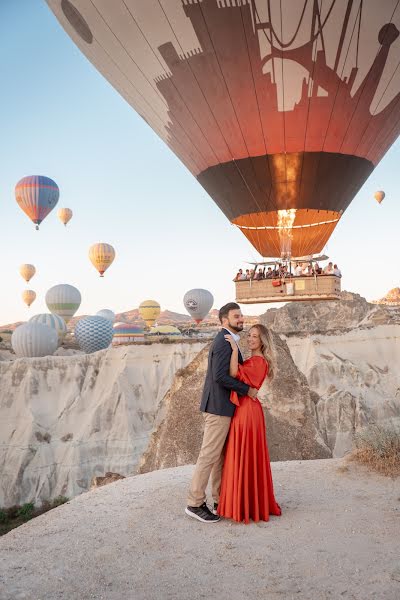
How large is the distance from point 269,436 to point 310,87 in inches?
371

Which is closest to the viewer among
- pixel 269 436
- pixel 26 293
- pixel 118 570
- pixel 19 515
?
pixel 118 570

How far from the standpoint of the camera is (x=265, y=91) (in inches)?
573

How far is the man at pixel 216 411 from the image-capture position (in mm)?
4863

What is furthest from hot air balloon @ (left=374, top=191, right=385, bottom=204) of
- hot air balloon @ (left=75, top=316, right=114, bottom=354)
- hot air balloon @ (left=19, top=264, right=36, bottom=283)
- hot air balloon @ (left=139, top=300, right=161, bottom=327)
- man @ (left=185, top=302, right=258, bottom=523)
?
man @ (left=185, top=302, right=258, bottom=523)

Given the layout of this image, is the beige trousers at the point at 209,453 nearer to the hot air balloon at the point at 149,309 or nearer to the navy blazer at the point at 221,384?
the navy blazer at the point at 221,384

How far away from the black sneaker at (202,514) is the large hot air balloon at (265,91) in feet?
38.5

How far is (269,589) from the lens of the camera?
3.60 m

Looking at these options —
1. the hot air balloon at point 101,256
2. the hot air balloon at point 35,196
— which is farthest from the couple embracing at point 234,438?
the hot air balloon at point 101,256

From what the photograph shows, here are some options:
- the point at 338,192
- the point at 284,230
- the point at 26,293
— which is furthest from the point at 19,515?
the point at 26,293

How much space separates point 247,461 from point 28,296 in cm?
7286

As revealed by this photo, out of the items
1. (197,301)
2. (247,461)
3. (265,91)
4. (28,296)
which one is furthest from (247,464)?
(28,296)

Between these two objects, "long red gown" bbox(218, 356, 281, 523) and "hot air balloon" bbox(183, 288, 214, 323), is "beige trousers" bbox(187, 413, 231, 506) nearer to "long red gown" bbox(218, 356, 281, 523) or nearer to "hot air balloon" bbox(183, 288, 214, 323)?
"long red gown" bbox(218, 356, 281, 523)

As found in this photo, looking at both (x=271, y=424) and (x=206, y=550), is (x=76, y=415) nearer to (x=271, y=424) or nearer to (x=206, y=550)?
(x=271, y=424)

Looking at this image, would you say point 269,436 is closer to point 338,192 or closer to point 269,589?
point 269,589
